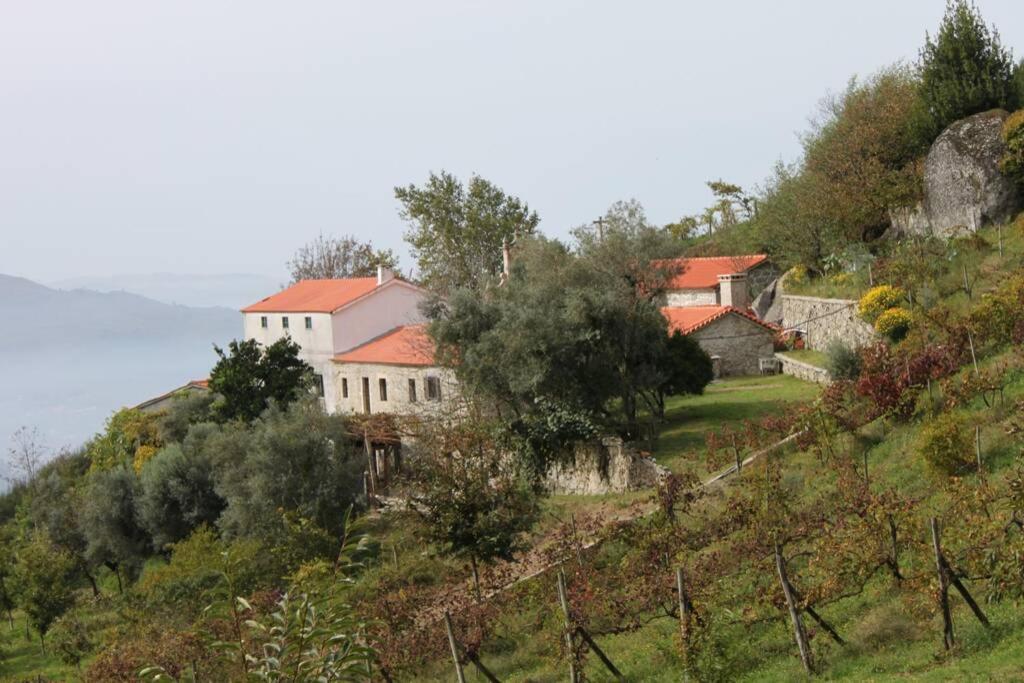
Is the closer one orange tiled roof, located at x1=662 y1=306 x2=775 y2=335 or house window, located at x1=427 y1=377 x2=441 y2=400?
orange tiled roof, located at x1=662 y1=306 x2=775 y2=335

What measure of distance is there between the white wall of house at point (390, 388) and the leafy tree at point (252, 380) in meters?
2.04

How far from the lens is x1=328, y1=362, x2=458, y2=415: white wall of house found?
42.6 meters

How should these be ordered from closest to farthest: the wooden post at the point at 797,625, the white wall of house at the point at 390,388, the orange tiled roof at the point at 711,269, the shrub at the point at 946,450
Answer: the wooden post at the point at 797,625 < the shrub at the point at 946,450 < the white wall of house at the point at 390,388 < the orange tiled roof at the point at 711,269

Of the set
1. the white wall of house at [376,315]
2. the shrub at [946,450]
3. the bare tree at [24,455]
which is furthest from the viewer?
the bare tree at [24,455]

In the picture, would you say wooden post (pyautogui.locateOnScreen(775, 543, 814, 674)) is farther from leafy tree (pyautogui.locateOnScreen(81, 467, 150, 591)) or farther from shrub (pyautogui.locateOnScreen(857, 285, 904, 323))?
leafy tree (pyautogui.locateOnScreen(81, 467, 150, 591))

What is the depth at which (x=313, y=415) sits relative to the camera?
4003 centimetres

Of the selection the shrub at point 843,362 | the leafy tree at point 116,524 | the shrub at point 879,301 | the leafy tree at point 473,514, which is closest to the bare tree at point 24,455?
the leafy tree at point 116,524

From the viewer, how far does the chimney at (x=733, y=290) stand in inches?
1969

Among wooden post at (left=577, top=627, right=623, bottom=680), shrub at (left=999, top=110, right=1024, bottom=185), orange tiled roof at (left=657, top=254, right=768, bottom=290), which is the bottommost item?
wooden post at (left=577, top=627, right=623, bottom=680)

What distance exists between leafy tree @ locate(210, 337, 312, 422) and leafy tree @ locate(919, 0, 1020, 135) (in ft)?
88.3

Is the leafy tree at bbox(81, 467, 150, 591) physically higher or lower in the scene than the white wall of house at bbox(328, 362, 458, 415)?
lower

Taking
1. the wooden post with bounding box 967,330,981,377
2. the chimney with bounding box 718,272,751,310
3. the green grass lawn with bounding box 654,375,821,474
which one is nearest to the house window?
the green grass lawn with bounding box 654,375,821,474

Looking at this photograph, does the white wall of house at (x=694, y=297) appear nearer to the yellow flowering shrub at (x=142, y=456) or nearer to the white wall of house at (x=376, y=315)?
the white wall of house at (x=376, y=315)

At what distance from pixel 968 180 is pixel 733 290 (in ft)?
46.4
